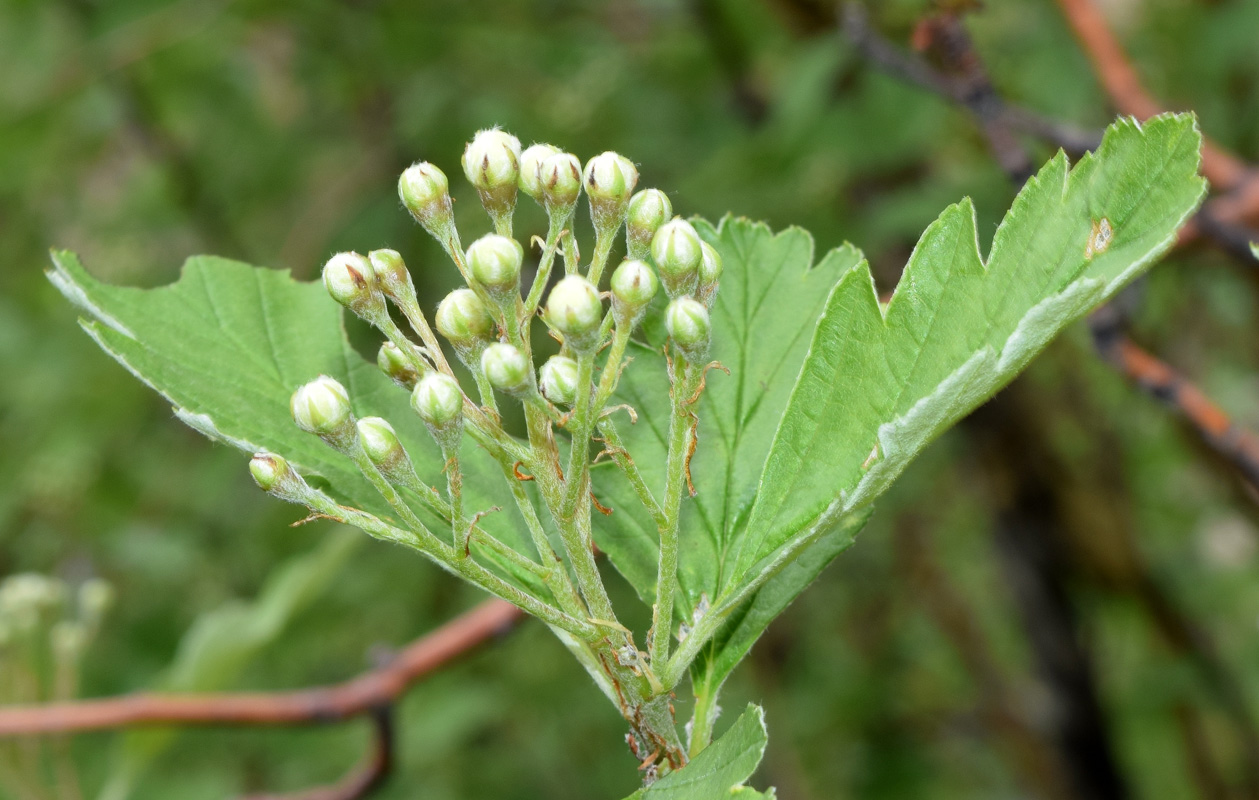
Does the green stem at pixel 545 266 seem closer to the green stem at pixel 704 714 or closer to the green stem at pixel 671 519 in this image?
the green stem at pixel 671 519

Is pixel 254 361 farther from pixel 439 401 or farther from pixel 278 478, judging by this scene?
pixel 439 401

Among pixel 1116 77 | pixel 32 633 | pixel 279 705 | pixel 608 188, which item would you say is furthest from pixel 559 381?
pixel 32 633

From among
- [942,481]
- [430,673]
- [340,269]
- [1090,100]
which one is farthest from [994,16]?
[340,269]

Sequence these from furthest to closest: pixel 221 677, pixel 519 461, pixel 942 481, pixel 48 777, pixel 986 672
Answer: pixel 942 481
pixel 986 672
pixel 48 777
pixel 221 677
pixel 519 461

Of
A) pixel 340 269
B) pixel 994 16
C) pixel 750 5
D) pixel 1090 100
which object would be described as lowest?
pixel 340 269

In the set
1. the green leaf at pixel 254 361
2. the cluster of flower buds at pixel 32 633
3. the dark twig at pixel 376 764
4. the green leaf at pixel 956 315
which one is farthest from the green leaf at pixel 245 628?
the green leaf at pixel 956 315

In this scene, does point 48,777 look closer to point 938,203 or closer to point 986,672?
point 938,203

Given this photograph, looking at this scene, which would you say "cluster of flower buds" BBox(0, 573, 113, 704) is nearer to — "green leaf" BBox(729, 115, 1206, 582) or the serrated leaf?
the serrated leaf
